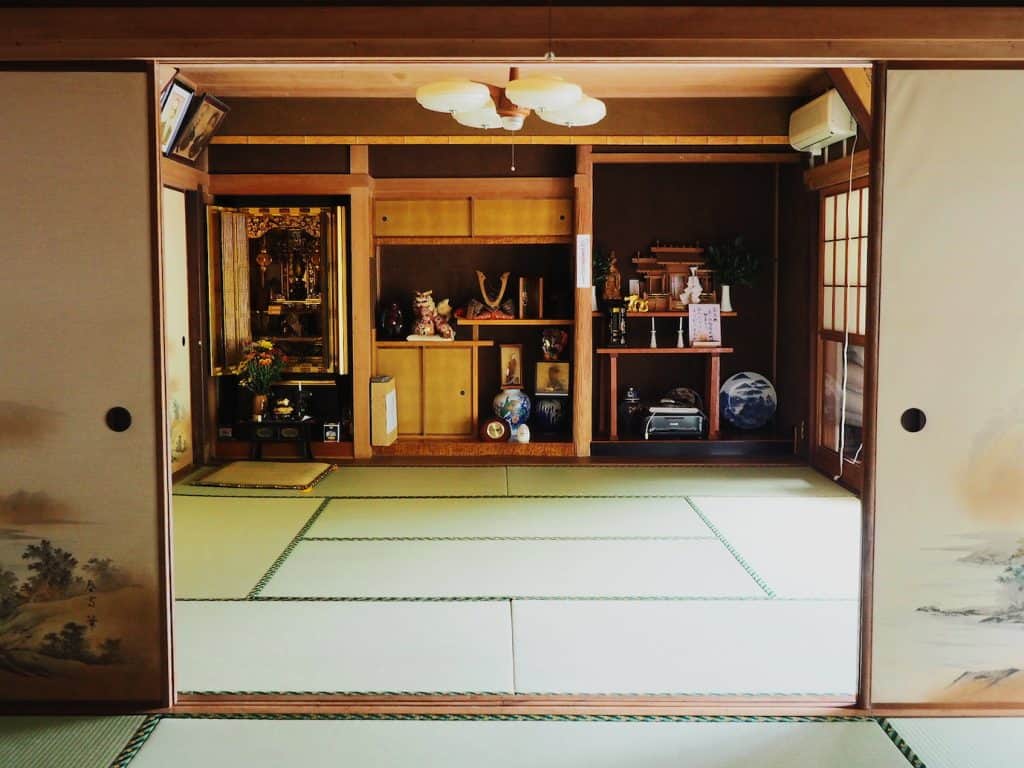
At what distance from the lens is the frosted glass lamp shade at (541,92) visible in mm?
4633

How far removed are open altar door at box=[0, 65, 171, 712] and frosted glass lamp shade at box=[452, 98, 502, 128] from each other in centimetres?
243

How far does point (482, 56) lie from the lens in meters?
3.14

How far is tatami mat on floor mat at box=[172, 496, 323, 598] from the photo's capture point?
457 cm

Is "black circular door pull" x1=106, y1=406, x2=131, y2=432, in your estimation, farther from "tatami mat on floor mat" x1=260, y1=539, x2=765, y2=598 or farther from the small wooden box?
the small wooden box

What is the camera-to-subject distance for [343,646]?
12.4ft

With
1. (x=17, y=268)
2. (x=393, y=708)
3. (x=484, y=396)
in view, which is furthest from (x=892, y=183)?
(x=484, y=396)

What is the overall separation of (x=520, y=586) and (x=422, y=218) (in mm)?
3904

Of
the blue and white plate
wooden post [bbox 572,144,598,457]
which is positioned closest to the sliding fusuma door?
wooden post [bbox 572,144,598,457]

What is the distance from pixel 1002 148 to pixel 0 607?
3300mm

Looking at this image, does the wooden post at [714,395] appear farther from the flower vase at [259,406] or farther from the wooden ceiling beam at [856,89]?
the flower vase at [259,406]

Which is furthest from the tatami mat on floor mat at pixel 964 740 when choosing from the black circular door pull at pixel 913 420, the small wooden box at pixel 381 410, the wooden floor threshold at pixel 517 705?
the small wooden box at pixel 381 410

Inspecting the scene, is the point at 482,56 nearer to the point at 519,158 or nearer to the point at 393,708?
the point at 393,708

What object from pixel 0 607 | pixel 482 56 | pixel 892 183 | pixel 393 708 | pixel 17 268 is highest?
pixel 482 56

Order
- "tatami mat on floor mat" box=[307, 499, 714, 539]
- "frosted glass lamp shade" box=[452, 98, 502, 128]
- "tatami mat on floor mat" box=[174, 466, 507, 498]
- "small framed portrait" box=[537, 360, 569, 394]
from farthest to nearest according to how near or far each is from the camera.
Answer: "small framed portrait" box=[537, 360, 569, 394] → "tatami mat on floor mat" box=[174, 466, 507, 498] → "tatami mat on floor mat" box=[307, 499, 714, 539] → "frosted glass lamp shade" box=[452, 98, 502, 128]
